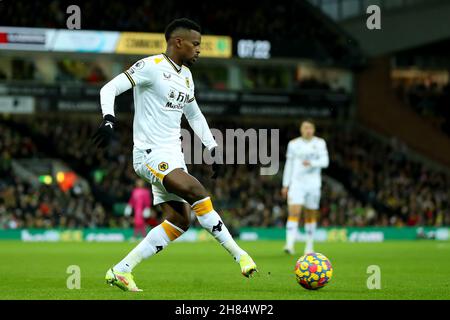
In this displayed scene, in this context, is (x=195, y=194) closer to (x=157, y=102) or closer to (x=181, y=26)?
(x=157, y=102)

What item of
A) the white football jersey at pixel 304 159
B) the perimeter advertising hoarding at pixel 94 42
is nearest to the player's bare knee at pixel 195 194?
the white football jersey at pixel 304 159

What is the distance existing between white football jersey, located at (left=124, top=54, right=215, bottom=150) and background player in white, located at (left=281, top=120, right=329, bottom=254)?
7.66 meters

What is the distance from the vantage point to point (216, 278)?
10781 mm

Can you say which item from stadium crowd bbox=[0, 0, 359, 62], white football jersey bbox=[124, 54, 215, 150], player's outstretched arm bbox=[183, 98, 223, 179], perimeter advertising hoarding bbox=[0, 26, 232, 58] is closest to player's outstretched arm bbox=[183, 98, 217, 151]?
player's outstretched arm bbox=[183, 98, 223, 179]

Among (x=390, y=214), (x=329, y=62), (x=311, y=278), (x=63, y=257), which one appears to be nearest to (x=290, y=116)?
(x=329, y=62)

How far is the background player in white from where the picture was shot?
53.8ft

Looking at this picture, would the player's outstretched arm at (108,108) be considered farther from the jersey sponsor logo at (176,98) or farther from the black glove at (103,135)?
the jersey sponsor logo at (176,98)

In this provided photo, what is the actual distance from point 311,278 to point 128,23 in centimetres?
2446

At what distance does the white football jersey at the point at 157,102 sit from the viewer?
8.70m

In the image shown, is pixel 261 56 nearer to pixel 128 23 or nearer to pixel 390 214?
pixel 128 23

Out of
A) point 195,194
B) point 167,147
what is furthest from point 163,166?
point 195,194

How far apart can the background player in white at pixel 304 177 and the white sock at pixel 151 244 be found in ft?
24.7

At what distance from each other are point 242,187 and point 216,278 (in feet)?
68.9

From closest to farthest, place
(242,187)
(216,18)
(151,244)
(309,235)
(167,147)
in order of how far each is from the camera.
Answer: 1. (167,147)
2. (151,244)
3. (309,235)
4. (242,187)
5. (216,18)
